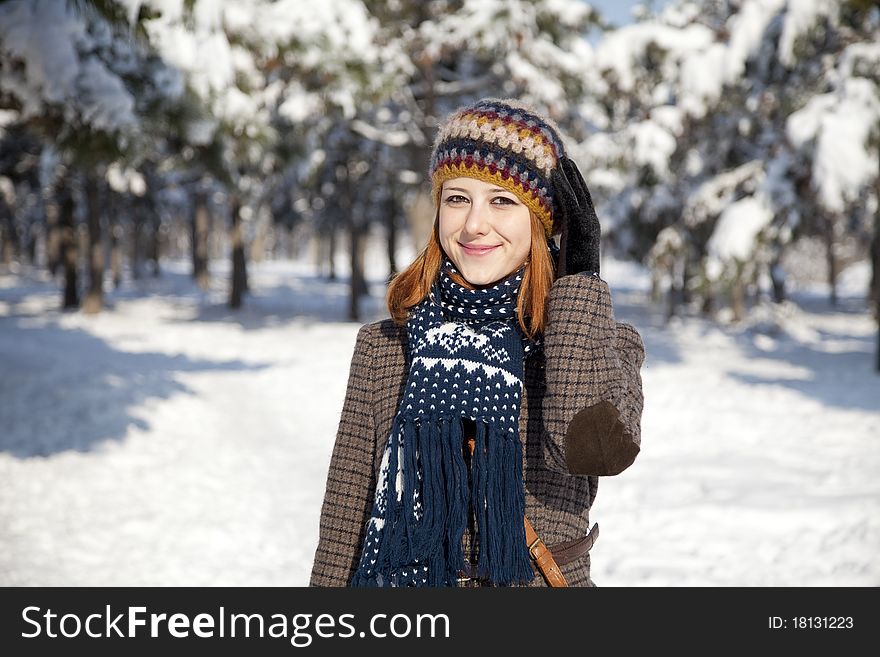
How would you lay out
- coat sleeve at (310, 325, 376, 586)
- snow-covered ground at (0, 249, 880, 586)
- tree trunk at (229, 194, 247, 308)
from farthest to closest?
1. tree trunk at (229, 194, 247, 308)
2. snow-covered ground at (0, 249, 880, 586)
3. coat sleeve at (310, 325, 376, 586)

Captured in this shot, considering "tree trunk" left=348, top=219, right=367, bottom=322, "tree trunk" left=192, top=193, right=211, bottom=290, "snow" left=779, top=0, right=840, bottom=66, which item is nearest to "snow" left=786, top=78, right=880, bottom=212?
"snow" left=779, top=0, right=840, bottom=66

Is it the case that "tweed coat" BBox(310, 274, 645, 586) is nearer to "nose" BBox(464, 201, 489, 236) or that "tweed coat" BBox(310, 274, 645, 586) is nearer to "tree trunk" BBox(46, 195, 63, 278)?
"nose" BBox(464, 201, 489, 236)

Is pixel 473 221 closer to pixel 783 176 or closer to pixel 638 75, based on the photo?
pixel 783 176

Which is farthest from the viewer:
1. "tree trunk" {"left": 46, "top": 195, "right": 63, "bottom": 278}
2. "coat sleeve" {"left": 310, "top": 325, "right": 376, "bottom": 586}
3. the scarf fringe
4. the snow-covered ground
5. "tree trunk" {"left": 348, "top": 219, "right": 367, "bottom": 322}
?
"tree trunk" {"left": 46, "top": 195, "right": 63, "bottom": 278}

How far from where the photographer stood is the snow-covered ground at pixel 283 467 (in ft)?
18.1

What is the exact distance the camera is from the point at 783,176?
12.3 metres

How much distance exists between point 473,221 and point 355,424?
2.18ft

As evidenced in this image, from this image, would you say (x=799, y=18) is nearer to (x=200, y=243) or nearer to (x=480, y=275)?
(x=480, y=275)

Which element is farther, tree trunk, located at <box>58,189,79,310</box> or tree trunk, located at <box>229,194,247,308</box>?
tree trunk, located at <box>229,194,247,308</box>

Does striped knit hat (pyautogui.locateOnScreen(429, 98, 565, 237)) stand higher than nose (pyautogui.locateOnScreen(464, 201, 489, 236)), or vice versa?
striped knit hat (pyautogui.locateOnScreen(429, 98, 565, 237))

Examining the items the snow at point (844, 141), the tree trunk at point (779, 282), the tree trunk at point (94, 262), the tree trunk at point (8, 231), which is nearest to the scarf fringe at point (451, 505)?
the snow at point (844, 141)

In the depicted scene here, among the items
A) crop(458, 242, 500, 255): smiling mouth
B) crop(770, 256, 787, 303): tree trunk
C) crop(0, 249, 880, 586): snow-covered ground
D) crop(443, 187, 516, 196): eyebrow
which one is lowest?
crop(0, 249, 880, 586): snow-covered ground

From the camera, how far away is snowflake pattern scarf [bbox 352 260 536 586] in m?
1.94

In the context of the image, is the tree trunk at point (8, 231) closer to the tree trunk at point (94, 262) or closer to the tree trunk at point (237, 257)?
the tree trunk at point (94, 262)
